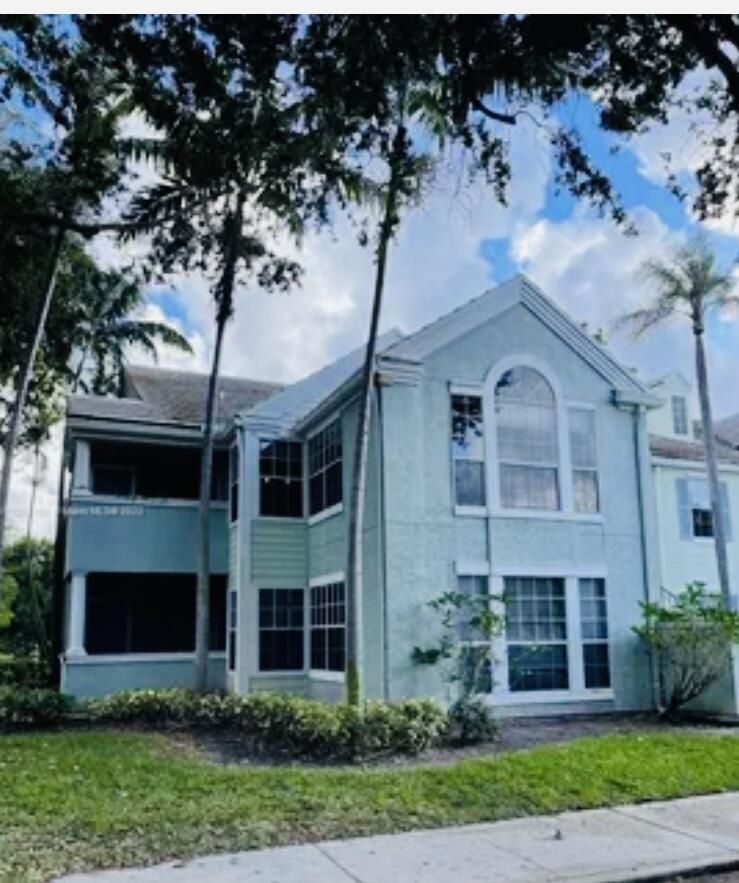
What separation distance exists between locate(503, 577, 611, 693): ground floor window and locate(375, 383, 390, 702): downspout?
219 centimetres

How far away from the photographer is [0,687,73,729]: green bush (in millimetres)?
14250

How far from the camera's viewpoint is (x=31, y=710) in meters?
14.3

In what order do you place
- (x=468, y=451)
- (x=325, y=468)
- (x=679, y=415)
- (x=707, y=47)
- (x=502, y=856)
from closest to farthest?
(x=707, y=47), (x=502, y=856), (x=468, y=451), (x=325, y=468), (x=679, y=415)

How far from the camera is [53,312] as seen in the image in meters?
23.7

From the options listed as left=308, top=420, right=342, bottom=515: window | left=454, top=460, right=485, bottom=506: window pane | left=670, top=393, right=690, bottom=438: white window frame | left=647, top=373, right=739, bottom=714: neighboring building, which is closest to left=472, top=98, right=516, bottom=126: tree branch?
left=454, top=460, right=485, bottom=506: window pane

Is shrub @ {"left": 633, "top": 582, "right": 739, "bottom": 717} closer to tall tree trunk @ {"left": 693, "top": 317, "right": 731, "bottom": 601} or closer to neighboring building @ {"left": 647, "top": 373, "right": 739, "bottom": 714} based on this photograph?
tall tree trunk @ {"left": 693, "top": 317, "right": 731, "bottom": 601}

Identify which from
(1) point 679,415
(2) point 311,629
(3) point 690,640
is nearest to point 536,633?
(3) point 690,640

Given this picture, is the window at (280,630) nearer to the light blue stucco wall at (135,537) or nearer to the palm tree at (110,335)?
the light blue stucco wall at (135,537)

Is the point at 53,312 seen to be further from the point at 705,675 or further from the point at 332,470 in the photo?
the point at 705,675

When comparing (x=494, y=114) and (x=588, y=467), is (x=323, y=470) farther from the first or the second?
(x=494, y=114)

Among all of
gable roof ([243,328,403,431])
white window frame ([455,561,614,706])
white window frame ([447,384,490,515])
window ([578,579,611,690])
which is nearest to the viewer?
white window frame ([455,561,614,706])

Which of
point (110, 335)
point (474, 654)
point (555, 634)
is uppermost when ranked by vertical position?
point (110, 335)

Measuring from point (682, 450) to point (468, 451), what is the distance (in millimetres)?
8544

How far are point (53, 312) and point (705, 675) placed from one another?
18958 mm
